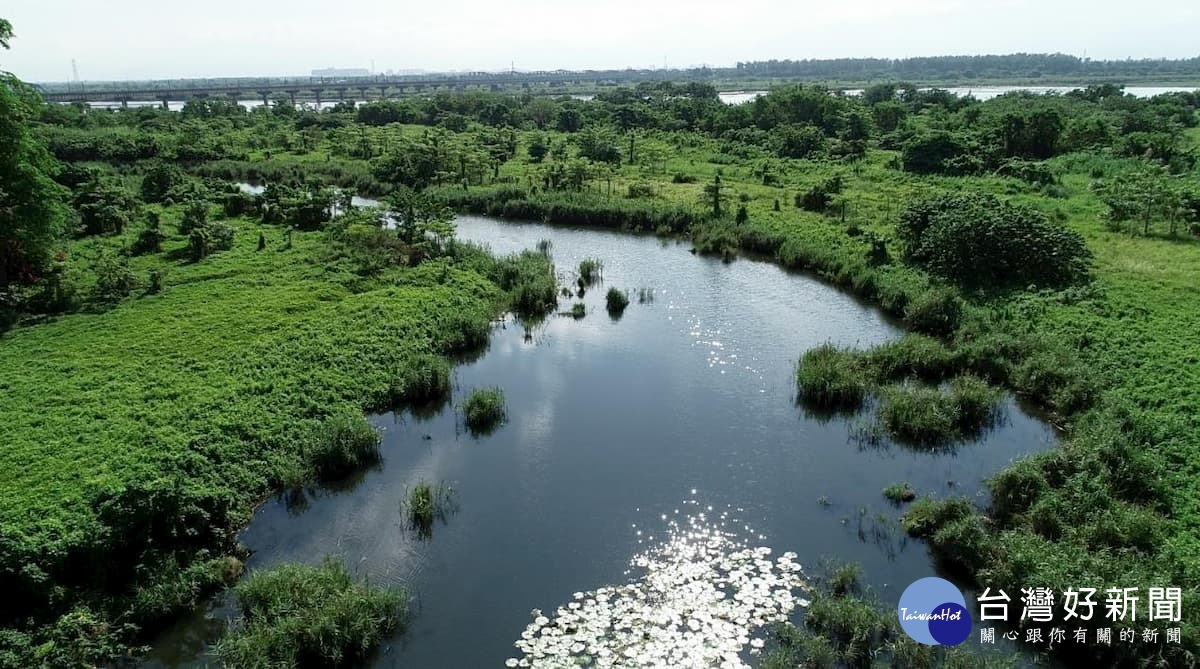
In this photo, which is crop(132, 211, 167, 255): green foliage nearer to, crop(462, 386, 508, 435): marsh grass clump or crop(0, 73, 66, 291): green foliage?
crop(0, 73, 66, 291): green foliage

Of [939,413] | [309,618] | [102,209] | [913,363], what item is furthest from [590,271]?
[102,209]

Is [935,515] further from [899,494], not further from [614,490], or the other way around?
[614,490]

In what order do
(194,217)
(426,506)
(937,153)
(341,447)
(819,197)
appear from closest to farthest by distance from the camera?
(426,506) < (341,447) < (194,217) < (819,197) < (937,153)

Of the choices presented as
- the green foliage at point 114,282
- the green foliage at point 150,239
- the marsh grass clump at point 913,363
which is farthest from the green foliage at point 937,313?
the green foliage at point 150,239

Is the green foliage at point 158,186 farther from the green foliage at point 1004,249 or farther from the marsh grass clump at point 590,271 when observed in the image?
the green foliage at point 1004,249

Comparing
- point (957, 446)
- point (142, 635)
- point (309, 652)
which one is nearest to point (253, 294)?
point (142, 635)

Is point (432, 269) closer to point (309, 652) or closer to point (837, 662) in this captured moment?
point (309, 652)

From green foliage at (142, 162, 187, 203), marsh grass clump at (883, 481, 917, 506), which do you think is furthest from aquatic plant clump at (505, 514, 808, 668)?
green foliage at (142, 162, 187, 203)
